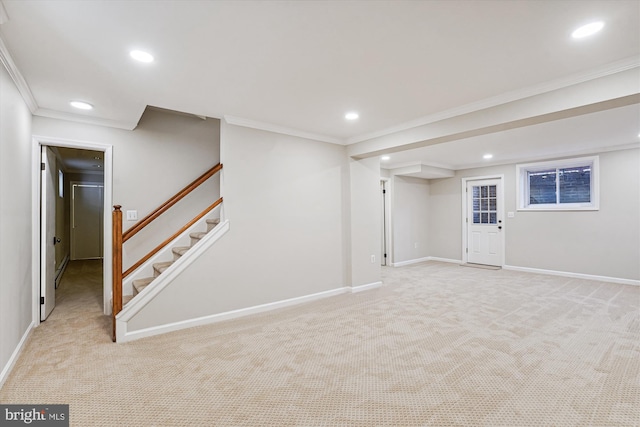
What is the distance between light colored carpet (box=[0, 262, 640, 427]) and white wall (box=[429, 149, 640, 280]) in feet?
6.06

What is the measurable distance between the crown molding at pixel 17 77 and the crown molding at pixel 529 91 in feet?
11.7

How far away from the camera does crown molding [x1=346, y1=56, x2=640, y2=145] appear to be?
2346 mm

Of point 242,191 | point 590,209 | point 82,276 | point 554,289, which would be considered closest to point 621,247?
point 590,209

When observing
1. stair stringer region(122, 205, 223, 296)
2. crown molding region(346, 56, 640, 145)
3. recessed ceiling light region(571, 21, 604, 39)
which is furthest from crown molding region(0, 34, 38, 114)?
crown molding region(346, 56, 640, 145)

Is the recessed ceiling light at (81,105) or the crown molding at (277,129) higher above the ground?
the recessed ceiling light at (81,105)

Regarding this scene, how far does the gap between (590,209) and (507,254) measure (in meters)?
1.66

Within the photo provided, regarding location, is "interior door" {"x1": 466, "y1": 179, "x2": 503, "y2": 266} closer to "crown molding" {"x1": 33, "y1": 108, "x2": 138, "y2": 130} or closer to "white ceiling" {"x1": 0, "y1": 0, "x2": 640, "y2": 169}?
"white ceiling" {"x1": 0, "y1": 0, "x2": 640, "y2": 169}

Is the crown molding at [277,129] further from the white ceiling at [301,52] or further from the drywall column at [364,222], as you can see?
the drywall column at [364,222]

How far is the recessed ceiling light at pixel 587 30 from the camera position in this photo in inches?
74.0

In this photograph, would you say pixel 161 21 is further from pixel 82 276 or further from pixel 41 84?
pixel 82 276

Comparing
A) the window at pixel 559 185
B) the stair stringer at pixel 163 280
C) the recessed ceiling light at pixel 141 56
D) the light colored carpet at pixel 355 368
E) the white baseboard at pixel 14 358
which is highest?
the recessed ceiling light at pixel 141 56

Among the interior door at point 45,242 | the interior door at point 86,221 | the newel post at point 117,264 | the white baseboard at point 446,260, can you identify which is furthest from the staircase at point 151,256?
the interior door at point 86,221

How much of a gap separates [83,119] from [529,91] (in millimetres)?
4612

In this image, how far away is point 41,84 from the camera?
267 centimetres
